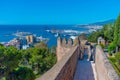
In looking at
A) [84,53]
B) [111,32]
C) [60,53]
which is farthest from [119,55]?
[111,32]

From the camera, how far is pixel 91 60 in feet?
77.2

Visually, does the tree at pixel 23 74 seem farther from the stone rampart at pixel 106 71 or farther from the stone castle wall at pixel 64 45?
the stone rampart at pixel 106 71

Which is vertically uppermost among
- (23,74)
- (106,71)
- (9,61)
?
(106,71)

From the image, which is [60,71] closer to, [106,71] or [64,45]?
[106,71]

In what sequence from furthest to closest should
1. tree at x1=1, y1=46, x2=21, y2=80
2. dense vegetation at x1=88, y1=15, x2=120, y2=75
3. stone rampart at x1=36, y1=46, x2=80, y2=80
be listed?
dense vegetation at x1=88, y1=15, x2=120, y2=75
tree at x1=1, y1=46, x2=21, y2=80
stone rampart at x1=36, y1=46, x2=80, y2=80

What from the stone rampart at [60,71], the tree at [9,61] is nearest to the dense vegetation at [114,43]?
the tree at [9,61]

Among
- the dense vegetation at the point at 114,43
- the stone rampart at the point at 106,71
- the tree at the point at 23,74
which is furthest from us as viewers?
the dense vegetation at the point at 114,43

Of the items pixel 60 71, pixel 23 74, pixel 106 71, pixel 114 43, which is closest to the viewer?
pixel 60 71

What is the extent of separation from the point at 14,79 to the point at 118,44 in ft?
74.0

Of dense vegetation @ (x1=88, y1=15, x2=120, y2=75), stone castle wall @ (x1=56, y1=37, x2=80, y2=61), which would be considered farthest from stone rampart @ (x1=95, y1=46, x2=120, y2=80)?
Result: dense vegetation @ (x1=88, y1=15, x2=120, y2=75)

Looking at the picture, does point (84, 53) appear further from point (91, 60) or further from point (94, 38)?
point (94, 38)

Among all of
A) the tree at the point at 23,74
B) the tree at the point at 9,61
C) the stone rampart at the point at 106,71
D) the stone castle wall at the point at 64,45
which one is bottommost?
the tree at the point at 23,74

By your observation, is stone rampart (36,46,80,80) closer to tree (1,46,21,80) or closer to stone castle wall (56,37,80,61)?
stone castle wall (56,37,80,61)

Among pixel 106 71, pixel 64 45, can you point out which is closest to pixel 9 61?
pixel 64 45
